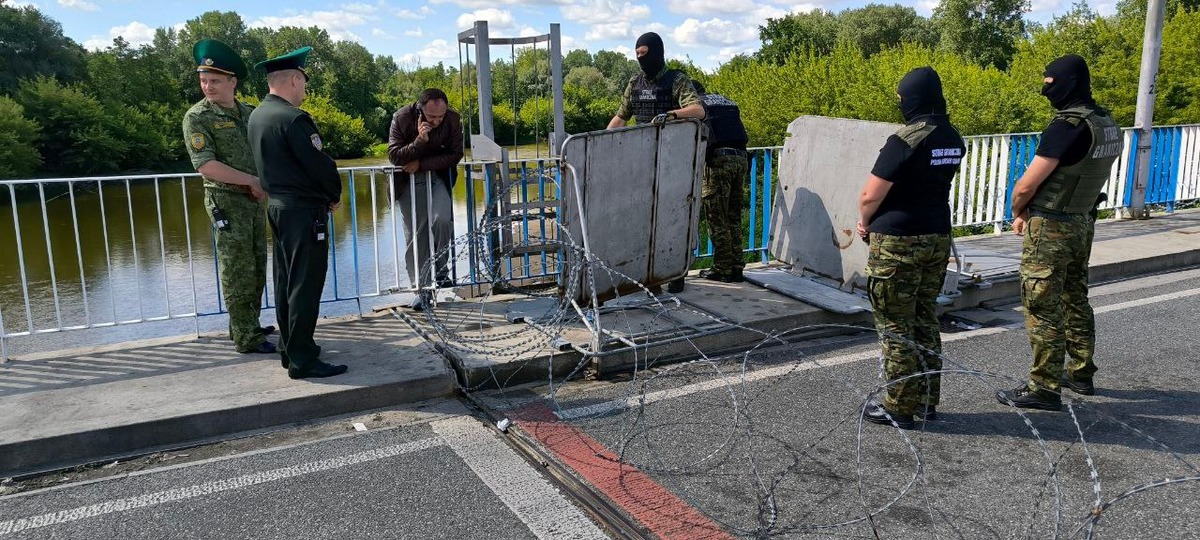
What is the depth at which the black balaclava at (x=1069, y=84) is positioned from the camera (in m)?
4.59

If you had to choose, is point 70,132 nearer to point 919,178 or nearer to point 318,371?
point 318,371

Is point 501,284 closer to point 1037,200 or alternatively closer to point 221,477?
point 221,477

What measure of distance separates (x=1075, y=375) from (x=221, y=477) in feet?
15.7

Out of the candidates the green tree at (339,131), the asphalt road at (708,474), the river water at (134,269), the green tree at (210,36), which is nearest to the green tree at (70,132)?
the river water at (134,269)

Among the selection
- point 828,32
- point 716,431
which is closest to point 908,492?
point 716,431

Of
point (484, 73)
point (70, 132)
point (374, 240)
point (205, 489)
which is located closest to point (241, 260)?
point (374, 240)

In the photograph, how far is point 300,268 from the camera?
489 cm

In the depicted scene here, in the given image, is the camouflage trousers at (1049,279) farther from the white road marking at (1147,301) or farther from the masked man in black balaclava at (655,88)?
the masked man in black balaclava at (655,88)

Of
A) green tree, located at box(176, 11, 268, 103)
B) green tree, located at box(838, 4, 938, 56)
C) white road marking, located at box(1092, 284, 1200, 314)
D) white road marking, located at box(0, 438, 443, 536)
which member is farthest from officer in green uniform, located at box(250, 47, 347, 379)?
green tree, located at box(838, 4, 938, 56)

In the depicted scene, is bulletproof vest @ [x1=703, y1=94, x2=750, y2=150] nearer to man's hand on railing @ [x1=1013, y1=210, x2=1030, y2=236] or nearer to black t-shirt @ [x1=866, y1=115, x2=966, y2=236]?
man's hand on railing @ [x1=1013, y1=210, x2=1030, y2=236]

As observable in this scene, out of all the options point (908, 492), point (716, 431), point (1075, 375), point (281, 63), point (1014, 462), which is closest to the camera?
point (908, 492)

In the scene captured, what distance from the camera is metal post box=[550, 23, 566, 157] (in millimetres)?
6957

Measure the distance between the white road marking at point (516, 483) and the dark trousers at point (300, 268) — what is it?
0.98 m

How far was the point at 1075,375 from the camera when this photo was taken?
507 cm
